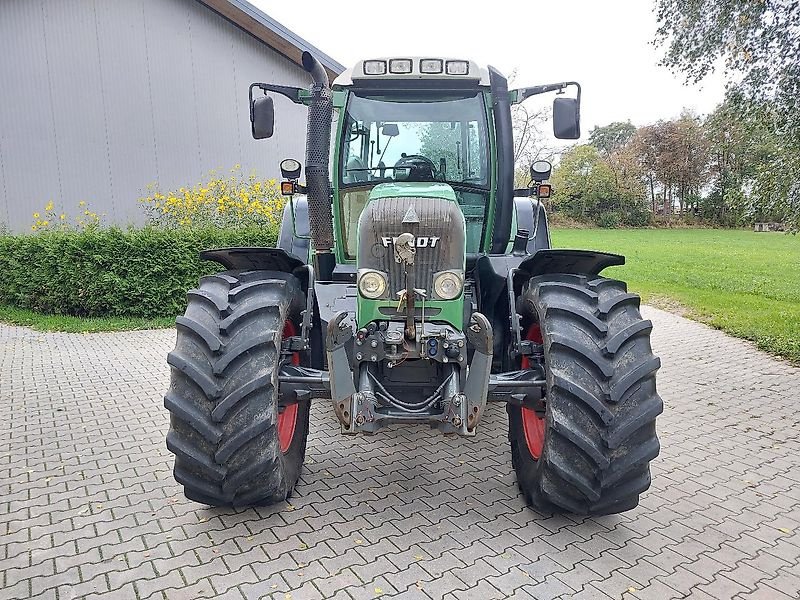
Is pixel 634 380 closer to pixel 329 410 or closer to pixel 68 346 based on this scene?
pixel 329 410

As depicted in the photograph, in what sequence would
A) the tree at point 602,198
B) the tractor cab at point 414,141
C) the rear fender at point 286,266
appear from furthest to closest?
the tree at point 602,198, the tractor cab at point 414,141, the rear fender at point 286,266

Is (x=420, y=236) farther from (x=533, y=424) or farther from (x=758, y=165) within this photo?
(x=758, y=165)

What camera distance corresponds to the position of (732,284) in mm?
14008

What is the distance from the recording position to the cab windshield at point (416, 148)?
13.9 ft

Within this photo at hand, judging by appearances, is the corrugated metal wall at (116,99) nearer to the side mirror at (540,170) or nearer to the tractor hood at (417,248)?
the side mirror at (540,170)

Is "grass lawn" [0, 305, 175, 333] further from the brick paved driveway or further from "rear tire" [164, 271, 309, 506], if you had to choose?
"rear tire" [164, 271, 309, 506]

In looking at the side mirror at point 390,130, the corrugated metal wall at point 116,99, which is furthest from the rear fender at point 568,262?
the corrugated metal wall at point 116,99

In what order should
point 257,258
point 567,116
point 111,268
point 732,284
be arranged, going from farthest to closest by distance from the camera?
point 732,284 < point 111,268 < point 567,116 < point 257,258

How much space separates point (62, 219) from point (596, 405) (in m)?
10.9

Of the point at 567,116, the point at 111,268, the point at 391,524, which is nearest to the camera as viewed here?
the point at 391,524

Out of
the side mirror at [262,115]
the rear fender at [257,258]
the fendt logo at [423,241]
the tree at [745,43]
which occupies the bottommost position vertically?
the rear fender at [257,258]

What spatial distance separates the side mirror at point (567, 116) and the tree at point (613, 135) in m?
63.6

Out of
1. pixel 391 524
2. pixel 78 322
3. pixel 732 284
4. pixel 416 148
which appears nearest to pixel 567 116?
pixel 416 148

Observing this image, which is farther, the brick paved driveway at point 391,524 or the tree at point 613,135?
the tree at point 613,135
